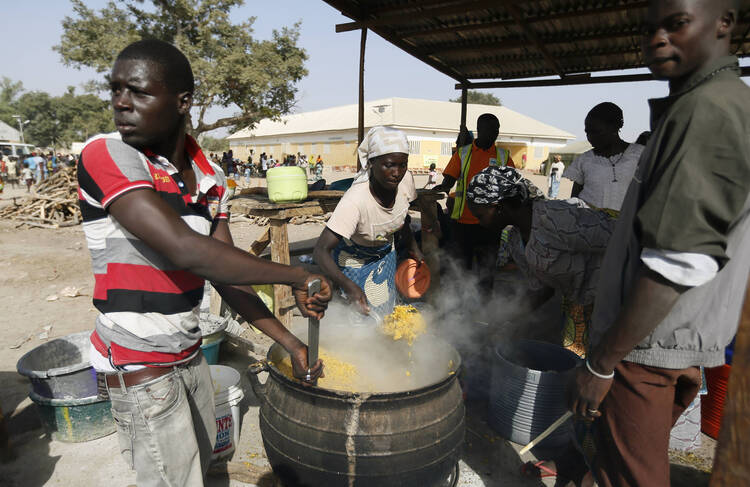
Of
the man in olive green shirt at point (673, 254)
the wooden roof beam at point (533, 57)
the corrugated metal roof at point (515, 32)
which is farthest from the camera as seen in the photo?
the wooden roof beam at point (533, 57)

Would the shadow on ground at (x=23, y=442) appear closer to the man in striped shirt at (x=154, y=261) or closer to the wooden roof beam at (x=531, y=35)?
the man in striped shirt at (x=154, y=261)

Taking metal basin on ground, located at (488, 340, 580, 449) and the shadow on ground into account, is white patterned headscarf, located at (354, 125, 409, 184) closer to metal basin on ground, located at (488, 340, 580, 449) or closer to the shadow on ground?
metal basin on ground, located at (488, 340, 580, 449)

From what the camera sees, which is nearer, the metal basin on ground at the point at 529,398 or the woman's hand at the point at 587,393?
the woman's hand at the point at 587,393

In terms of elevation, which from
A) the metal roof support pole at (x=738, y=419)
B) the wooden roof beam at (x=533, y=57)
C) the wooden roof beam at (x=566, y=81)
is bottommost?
the metal roof support pole at (x=738, y=419)

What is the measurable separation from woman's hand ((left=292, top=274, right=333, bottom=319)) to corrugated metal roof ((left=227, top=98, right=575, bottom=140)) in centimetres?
3150

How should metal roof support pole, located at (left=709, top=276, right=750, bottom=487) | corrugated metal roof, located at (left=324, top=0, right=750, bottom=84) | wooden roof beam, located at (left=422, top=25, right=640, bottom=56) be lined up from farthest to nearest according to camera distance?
wooden roof beam, located at (left=422, top=25, right=640, bottom=56) → corrugated metal roof, located at (left=324, top=0, right=750, bottom=84) → metal roof support pole, located at (left=709, top=276, right=750, bottom=487)

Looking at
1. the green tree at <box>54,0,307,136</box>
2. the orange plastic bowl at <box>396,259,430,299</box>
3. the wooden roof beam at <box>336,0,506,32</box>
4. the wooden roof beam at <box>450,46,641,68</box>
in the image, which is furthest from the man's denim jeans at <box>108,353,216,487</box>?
the green tree at <box>54,0,307,136</box>

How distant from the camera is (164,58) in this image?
147 cm

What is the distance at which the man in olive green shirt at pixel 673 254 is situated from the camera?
1.23 meters

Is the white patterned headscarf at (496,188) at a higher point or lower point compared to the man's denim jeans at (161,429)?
higher

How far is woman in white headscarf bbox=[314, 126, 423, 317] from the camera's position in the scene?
312 cm

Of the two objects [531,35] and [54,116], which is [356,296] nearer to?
[531,35]

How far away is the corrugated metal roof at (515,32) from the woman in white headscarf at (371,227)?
2172 millimetres

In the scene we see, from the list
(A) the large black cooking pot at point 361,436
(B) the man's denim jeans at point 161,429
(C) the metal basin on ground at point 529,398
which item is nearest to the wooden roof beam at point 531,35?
(C) the metal basin on ground at point 529,398
